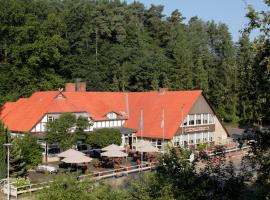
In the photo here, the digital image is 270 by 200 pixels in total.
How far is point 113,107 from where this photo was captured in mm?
50281

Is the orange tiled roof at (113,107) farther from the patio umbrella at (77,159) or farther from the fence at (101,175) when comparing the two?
the patio umbrella at (77,159)

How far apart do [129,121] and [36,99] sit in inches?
393

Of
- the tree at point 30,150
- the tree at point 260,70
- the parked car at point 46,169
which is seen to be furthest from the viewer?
the tree at point 30,150

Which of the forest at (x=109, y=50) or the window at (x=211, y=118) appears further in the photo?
the forest at (x=109, y=50)

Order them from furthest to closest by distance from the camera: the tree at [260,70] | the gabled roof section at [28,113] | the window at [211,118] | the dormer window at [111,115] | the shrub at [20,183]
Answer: the window at [211,118], the dormer window at [111,115], the gabled roof section at [28,113], the shrub at [20,183], the tree at [260,70]

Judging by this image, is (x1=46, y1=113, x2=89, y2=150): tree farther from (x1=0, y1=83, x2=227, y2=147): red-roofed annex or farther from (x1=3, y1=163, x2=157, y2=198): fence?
(x1=3, y1=163, x2=157, y2=198): fence

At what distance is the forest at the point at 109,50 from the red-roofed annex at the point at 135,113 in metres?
8.37

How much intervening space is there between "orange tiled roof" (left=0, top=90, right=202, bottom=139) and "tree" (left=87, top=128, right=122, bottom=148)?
3926mm

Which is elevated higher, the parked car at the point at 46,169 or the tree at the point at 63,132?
the tree at the point at 63,132

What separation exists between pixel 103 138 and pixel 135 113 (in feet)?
33.0

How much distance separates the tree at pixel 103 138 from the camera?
4016 cm

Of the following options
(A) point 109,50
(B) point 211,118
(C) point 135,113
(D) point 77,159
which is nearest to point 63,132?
(D) point 77,159

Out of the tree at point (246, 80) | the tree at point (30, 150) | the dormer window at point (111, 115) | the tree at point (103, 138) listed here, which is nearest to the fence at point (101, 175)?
the tree at point (103, 138)

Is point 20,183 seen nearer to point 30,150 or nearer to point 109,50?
point 30,150
